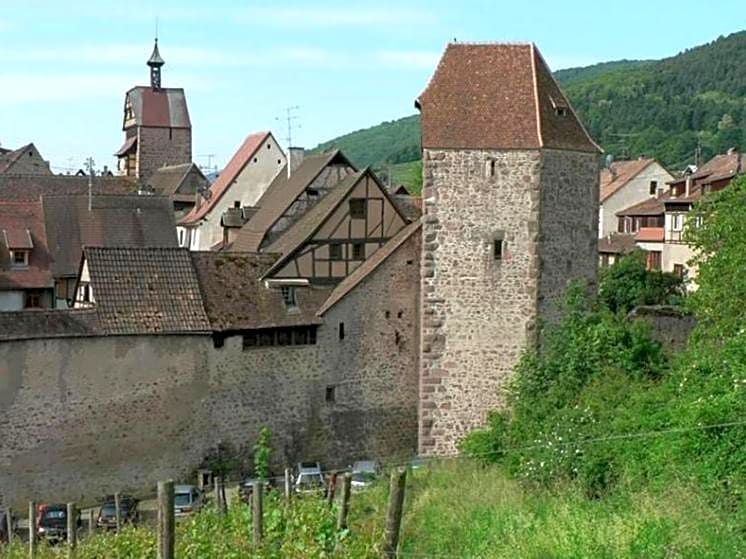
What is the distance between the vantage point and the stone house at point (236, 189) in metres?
45.8

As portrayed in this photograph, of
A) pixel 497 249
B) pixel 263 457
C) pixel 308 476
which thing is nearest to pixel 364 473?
pixel 308 476

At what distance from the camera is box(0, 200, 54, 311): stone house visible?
31.4m

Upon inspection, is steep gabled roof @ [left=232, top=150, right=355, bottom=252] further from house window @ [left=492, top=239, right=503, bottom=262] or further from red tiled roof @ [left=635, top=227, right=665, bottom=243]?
red tiled roof @ [left=635, top=227, right=665, bottom=243]

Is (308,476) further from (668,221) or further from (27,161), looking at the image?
(27,161)

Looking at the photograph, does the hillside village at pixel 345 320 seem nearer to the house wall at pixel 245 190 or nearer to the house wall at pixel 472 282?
the house wall at pixel 472 282

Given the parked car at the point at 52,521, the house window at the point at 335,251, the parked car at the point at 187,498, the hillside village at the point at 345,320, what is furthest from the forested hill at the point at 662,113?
the parked car at the point at 52,521

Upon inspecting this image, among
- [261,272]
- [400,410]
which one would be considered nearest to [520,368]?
[400,410]

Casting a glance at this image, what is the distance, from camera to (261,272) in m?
27.3

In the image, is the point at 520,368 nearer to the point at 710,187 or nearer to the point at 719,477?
the point at 719,477

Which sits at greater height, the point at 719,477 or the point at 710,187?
the point at 710,187

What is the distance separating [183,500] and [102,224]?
16.8 metres

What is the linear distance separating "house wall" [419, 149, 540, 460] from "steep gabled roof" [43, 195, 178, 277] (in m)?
14.4

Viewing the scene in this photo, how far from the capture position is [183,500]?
22.7 metres

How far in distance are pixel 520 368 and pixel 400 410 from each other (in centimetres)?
490
